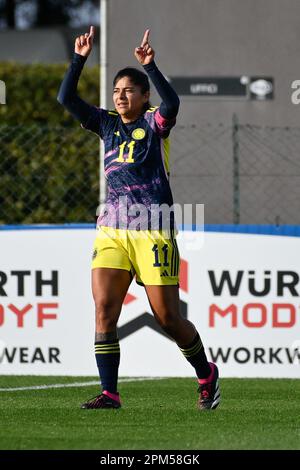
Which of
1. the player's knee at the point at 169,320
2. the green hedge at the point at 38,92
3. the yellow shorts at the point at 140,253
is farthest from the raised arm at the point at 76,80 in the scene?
the green hedge at the point at 38,92

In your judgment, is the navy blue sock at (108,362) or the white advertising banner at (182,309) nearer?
the navy blue sock at (108,362)

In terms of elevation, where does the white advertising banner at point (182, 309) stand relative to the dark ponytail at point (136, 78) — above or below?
below

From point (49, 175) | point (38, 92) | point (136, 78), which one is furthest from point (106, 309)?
point (38, 92)

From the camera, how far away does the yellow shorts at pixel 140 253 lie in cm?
710

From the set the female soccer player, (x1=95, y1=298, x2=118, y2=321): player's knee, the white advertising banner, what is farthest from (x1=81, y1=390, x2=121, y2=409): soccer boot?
the white advertising banner

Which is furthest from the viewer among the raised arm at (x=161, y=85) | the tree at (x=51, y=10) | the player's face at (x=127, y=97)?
the tree at (x=51, y=10)

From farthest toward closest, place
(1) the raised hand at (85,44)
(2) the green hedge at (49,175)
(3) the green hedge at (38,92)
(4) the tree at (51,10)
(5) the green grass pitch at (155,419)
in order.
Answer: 1. (4) the tree at (51,10)
2. (3) the green hedge at (38,92)
3. (2) the green hedge at (49,175)
4. (1) the raised hand at (85,44)
5. (5) the green grass pitch at (155,419)

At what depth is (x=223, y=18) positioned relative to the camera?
12.5 metres

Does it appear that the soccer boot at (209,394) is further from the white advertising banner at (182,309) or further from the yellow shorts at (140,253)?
the white advertising banner at (182,309)

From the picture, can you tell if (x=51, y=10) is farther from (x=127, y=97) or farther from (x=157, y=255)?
(x=157, y=255)

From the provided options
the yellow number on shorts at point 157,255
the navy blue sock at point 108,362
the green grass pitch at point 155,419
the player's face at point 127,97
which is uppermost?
the player's face at point 127,97

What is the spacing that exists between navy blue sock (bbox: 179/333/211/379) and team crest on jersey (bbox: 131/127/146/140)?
4.15 feet
